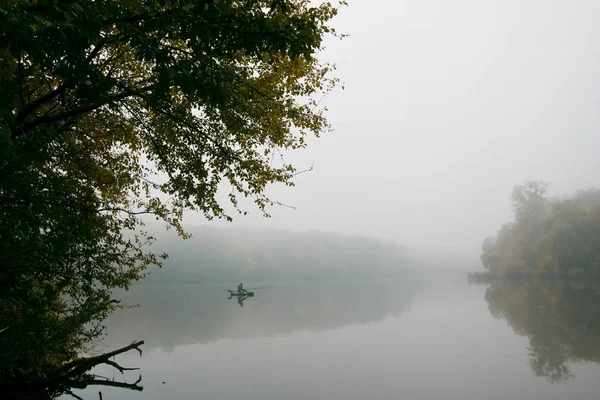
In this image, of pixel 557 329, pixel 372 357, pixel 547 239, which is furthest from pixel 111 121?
pixel 547 239

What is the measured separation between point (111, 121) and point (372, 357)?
17139 millimetres

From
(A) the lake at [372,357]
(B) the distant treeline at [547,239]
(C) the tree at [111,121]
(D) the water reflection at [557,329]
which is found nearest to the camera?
(C) the tree at [111,121]

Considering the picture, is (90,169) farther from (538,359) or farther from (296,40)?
Answer: (538,359)

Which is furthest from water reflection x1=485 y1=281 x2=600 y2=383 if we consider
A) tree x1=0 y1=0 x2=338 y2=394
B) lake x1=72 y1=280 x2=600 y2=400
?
tree x1=0 y1=0 x2=338 y2=394

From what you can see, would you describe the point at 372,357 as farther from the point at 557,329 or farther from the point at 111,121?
the point at 111,121

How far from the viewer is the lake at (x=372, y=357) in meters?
15.6

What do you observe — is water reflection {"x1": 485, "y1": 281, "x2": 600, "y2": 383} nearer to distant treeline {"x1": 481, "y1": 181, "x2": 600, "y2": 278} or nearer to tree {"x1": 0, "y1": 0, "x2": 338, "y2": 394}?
tree {"x1": 0, "y1": 0, "x2": 338, "y2": 394}

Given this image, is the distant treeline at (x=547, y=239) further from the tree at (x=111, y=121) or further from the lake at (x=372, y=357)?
the tree at (x=111, y=121)

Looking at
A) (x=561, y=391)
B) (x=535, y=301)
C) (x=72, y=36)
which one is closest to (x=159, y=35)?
(x=72, y=36)

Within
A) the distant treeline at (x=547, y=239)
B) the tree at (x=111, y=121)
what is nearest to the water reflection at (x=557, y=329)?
the tree at (x=111, y=121)

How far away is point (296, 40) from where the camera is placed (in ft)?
17.4

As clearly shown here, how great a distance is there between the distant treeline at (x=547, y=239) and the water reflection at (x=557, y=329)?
33345 mm

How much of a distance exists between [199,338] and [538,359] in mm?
20501

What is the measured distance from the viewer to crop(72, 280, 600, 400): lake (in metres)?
15.6
